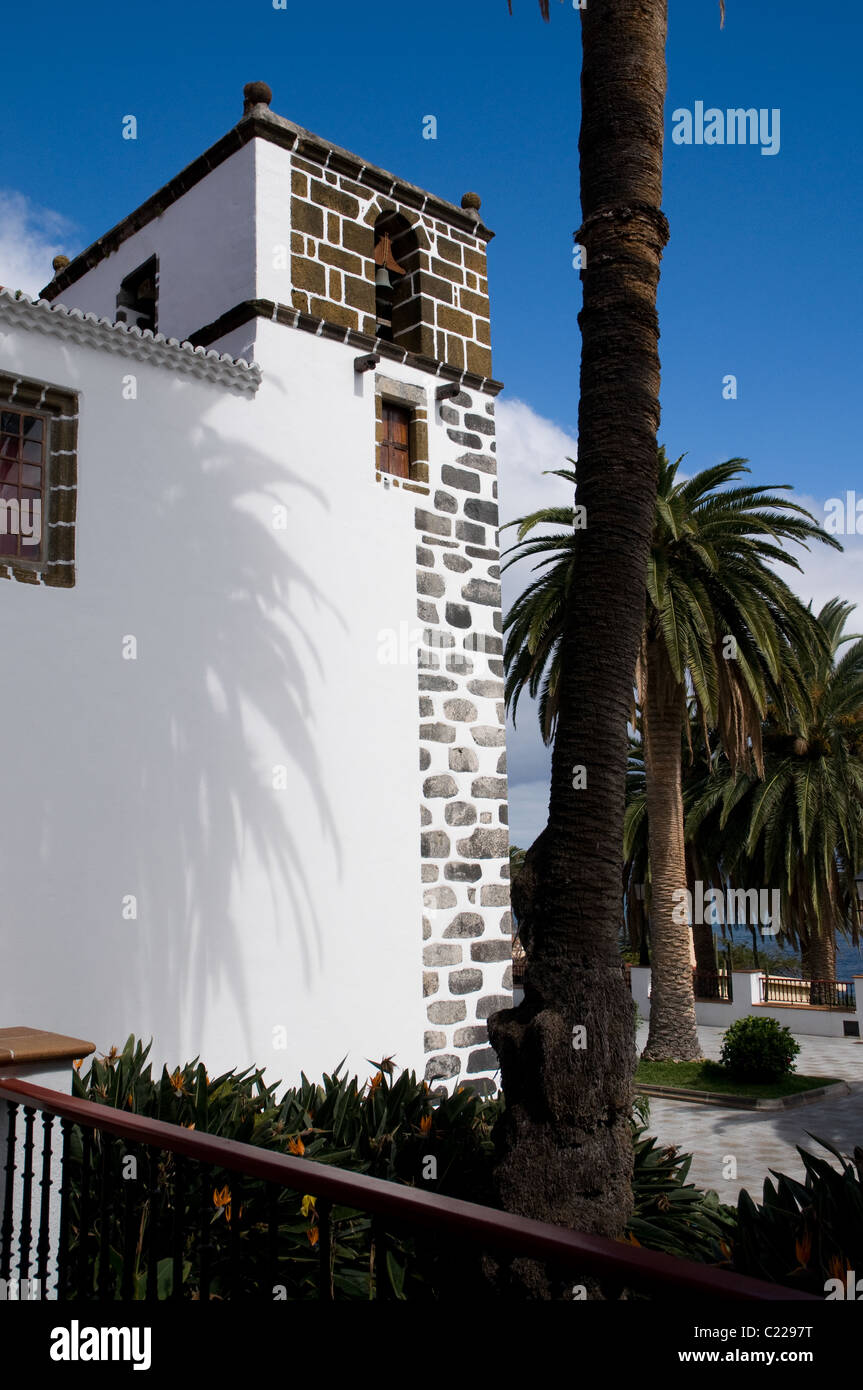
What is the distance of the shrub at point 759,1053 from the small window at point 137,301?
1197 centimetres

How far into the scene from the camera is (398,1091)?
5652 mm

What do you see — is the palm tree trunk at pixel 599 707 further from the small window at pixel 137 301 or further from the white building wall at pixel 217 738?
the small window at pixel 137 301

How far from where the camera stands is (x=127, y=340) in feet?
22.5

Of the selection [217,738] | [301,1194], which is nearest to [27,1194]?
[301,1194]

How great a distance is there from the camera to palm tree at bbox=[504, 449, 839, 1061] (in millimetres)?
15469

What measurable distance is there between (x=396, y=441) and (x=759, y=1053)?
10.6 meters

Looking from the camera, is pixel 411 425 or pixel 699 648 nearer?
pixel 411 425

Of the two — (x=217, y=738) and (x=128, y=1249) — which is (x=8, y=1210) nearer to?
(x=128, y=1249)

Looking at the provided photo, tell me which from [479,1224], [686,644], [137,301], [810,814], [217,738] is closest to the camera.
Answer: [479,1224]

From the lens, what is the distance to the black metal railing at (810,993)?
2172 centimetres

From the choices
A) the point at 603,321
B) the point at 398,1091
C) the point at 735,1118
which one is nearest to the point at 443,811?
the point at 398,1091

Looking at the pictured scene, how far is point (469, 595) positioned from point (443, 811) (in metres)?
1.75

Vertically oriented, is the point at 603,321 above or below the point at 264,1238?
above
